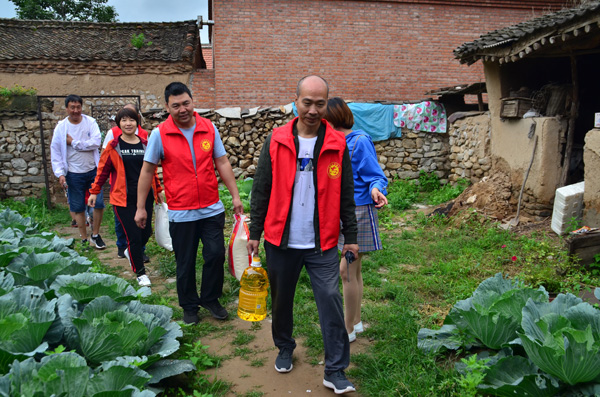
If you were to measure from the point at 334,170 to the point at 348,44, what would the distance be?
40.0 feet

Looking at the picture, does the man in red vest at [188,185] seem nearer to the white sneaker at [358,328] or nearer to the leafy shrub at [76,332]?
the leafy shrub at [76,332]

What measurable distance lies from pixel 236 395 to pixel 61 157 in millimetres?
4446

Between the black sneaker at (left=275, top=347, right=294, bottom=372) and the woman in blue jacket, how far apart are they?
1.80ft

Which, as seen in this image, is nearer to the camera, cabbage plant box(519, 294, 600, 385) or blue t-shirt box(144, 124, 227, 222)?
cabbage plant box(519, 294, 600, 385)

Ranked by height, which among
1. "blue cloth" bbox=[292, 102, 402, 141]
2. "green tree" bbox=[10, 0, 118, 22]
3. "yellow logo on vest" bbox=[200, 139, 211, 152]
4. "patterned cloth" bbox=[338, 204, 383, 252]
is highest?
"green tree" bbox=[10, 0, 118, 22]

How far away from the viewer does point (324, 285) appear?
2875 millimetres

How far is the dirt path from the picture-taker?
10.0 ft

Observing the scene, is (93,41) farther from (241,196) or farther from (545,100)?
(545,100)

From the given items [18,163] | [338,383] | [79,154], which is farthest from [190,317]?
[18,163]

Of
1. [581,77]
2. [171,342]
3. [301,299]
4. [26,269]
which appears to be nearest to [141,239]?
[26,269]

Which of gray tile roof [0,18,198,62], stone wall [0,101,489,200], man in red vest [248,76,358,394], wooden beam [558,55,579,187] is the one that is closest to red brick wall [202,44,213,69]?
gray tile roof [0,18,198,62]

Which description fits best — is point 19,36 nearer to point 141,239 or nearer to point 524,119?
point 141,239

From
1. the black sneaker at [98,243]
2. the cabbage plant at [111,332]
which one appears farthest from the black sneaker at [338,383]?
the black sneaker at [98,243]

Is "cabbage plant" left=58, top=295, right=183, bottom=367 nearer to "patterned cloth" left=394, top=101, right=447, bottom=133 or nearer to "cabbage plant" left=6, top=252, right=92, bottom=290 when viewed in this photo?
"cabbage plant" left=6, top=252, right=92, bottom=290
